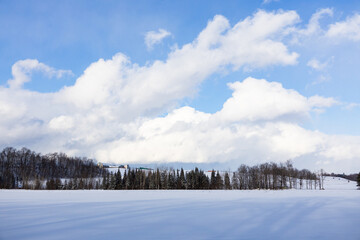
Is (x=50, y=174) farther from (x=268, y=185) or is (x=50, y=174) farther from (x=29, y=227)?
(x=29, y=227)

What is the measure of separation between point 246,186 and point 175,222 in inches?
3427

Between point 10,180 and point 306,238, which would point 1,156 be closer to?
point 10,180

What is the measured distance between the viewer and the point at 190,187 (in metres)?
85.7

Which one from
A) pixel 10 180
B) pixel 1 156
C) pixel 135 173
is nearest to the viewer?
pixel 10 180

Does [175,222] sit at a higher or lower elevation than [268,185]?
higher

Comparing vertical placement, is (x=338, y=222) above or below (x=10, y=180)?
above

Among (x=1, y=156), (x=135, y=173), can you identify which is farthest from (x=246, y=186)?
(x=1, y=156)

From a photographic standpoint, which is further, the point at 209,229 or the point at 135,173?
the point at 135,173

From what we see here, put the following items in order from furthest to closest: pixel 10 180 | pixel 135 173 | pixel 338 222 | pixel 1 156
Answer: pixel 1 156, pixel 135 173, pixel 10 180, pixel 338 222

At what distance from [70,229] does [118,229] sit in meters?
1.91

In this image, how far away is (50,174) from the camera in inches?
4331

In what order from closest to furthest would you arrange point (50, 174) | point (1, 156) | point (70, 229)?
point (70, 229) → point (1, 156) → point (50, 174)

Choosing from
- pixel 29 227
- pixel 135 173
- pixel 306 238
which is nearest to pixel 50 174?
pixel 135 173

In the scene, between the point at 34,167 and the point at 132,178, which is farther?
the point at 34,167
